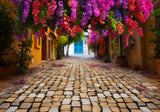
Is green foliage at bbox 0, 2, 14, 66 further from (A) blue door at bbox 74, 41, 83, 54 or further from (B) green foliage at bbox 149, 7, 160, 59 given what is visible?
(A) blue door at bbox 74, 41, 83, 54

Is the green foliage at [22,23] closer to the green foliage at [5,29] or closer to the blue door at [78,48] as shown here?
the green foliage at [5,29]

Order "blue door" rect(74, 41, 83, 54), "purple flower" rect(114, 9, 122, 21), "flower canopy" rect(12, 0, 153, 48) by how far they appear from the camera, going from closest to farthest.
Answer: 1. "flower canopy" rect(12, 0, 153, 48)
2. "purple flower" rect(114, 9, 122, 21)
3. "blue door" rect(74, 41, 83, 54)

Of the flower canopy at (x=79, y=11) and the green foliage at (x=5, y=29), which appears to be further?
the green foliage at (x=5, y=29)

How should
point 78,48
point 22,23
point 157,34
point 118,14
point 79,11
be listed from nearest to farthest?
1. point 79,11
2. point 118,14
3. point 22,23
4. point 157,34
5. point 78,48

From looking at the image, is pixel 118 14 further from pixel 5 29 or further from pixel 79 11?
pixel 5 29

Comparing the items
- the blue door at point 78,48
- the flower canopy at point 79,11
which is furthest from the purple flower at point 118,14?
the blue door at point 78,48

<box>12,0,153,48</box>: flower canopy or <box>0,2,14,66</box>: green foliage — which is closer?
<box>12,0,153,48</box>: flower canopy

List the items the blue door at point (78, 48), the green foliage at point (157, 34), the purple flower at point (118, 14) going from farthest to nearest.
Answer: the blue door at point (78, 48)
the green foliage at point (157, 34)
the purple flower at point (118, 14)

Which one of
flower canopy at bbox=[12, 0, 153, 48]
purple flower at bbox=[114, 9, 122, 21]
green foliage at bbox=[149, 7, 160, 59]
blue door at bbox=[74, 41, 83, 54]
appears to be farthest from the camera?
blue door at bbox=[74, 41, 83, 54]

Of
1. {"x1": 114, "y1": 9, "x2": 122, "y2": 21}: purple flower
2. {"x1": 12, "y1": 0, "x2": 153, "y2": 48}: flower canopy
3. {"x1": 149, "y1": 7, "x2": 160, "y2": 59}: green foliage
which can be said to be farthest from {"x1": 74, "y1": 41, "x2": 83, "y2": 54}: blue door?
{"x1": 114, "y1": 9, "x2": 122, "y2": 21}: purple flower

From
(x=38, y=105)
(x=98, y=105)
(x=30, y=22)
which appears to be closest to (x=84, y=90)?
(x=98, y=105)

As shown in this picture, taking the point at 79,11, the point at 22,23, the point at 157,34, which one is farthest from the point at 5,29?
the point at 157,34

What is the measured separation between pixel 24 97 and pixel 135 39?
5648 millimetres

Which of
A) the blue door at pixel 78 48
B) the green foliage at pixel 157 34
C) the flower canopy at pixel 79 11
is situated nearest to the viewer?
the flower canopy at pixel 79 11
